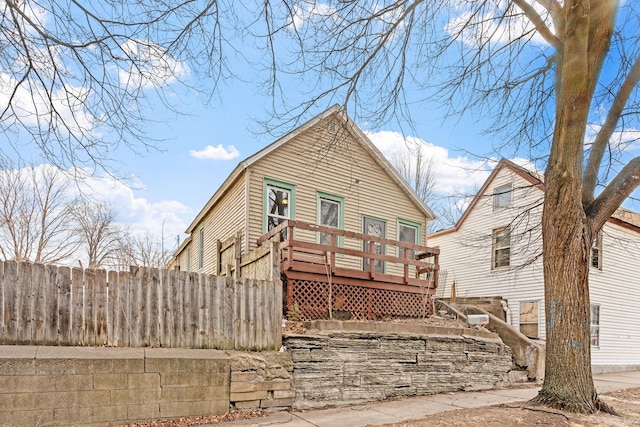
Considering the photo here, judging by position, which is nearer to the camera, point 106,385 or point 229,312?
point 106,385

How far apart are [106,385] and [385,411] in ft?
12.3

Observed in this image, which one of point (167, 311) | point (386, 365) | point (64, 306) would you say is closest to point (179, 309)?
point (167, 311)

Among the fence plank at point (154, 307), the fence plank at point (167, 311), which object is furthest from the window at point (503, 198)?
the fence plank at point (154, 307)

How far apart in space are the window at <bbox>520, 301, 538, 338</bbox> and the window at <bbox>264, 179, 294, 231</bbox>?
8.56 metres

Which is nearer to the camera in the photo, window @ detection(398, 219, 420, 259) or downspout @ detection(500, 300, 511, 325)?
window @ detection(398, 219, 420, 259)

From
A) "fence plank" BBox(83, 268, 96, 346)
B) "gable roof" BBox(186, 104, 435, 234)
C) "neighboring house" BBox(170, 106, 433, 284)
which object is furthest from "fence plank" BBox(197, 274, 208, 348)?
"gable roof" BBox(186, 104, 435, 234)

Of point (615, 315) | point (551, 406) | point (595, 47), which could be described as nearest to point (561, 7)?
point (595, 47)

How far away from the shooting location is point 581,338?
18.3 feet

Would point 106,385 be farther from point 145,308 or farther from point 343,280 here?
point 343,280

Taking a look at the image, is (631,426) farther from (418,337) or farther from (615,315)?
(615,315)

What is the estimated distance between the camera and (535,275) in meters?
13.7

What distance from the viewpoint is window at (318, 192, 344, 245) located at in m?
11.8

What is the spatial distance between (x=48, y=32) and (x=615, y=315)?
57.0ft

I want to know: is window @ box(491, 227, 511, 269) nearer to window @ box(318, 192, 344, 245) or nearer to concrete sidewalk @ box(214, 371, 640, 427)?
window @ box(318, 192, 344, 245)
